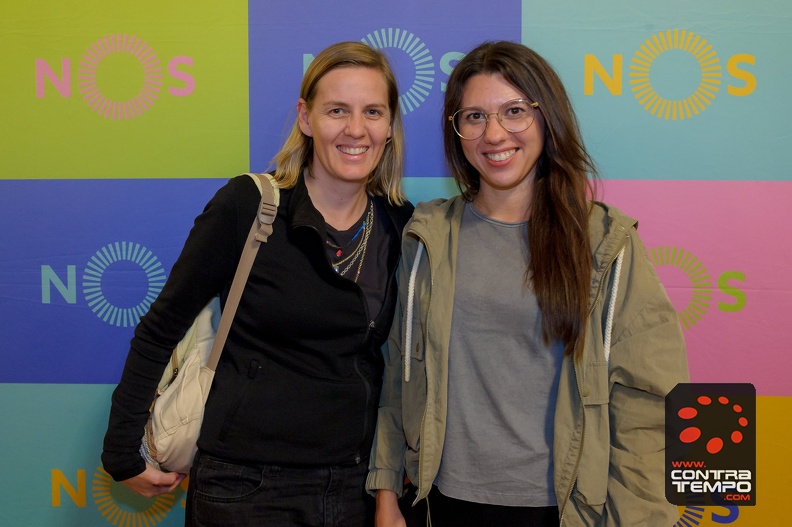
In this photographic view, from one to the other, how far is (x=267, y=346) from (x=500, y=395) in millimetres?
524

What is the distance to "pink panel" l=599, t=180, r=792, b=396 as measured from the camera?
188 cm

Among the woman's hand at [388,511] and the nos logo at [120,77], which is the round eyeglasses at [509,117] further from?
the nos logo at [120,77]

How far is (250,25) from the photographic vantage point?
1926mm

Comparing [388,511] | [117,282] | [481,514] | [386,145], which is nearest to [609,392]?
[481,514]

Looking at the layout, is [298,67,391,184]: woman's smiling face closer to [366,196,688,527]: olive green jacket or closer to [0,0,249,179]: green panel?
[366,196,688,527]: olive green jacket

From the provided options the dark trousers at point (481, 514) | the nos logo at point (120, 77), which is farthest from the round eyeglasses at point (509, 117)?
the nos logo at point (120, 77)

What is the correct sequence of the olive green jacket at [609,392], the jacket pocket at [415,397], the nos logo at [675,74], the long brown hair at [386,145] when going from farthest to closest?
1. the nos logo at [675,74]
2. the long brown hair at [386,145]
3. the jacket pocket at [415,397]
4. the olive green jacket at [609,392]

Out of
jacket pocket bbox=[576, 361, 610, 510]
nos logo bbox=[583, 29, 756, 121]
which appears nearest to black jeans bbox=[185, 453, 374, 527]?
jacket pocket bbox=[576, 361, 610, 510]

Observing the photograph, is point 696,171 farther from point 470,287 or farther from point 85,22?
point 85,22

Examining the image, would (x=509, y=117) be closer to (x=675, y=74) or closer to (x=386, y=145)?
(x=386, y=145)

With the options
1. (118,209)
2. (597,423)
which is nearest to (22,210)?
(118,209)

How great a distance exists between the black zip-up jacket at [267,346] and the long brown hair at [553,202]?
15.8 inches

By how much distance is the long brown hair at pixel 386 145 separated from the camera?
1.52 metres

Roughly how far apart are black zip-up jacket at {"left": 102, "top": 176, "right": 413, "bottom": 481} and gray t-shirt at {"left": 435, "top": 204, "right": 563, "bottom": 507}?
236mm
